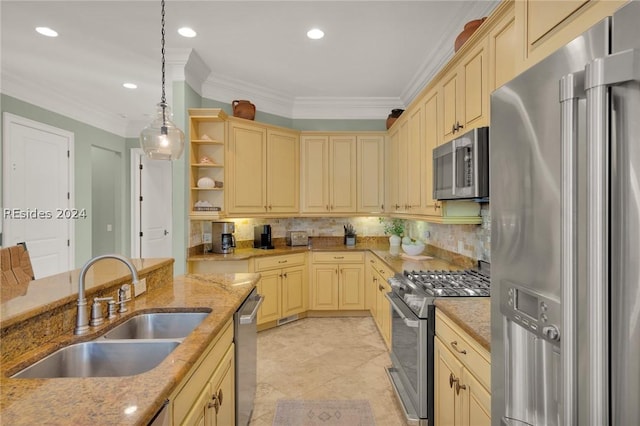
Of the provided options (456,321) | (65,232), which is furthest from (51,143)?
(456,321)

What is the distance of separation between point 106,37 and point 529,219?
3.69 meters

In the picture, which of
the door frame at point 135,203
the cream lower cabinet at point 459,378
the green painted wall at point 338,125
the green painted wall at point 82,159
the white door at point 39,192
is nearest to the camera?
the cream lower cabinet at point 459,378

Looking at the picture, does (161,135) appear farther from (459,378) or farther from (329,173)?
(329,173)

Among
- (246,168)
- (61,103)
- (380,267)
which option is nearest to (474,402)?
(380,267)

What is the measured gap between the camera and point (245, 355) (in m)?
2.12

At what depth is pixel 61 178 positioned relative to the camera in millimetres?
4570

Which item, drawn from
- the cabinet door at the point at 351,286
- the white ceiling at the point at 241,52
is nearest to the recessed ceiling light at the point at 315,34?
the white ceiling at the point at 241,52

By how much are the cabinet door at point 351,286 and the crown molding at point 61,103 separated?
4.26 m

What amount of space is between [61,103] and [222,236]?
9.53 feet

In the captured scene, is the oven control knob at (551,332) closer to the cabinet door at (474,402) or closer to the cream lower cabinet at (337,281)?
the cabinet door at (474,402)

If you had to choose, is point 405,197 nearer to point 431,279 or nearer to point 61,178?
point 431,279

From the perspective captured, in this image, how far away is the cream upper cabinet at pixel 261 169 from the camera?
12.9 feet

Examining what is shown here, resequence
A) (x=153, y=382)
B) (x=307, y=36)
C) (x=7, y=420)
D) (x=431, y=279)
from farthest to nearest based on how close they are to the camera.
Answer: (x=307, y=36)
(x=431, y=279)
(x=153, y=382)
(x=7, y=420)

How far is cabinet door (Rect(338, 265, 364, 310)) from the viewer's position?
4.43 meters
